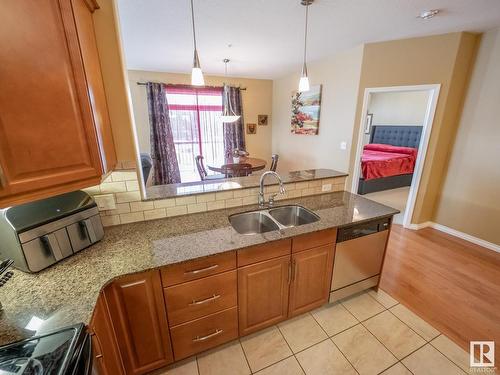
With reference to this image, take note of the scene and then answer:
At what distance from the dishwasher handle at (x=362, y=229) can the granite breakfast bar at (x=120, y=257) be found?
6 cm

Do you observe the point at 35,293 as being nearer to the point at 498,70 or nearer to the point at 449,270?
the point at 449,270

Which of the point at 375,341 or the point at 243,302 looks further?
the point at 375,341

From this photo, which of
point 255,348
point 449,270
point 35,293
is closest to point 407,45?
point 449,270

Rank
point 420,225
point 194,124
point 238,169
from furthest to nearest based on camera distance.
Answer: point 194,124 < point 238,169 < point 420,225

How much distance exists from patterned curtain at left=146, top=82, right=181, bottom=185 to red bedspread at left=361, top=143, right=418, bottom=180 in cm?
379

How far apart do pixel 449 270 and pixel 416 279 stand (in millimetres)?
459

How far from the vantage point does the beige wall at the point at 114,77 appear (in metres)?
1.24

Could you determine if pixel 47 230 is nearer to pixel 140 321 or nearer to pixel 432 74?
pixel 140 321

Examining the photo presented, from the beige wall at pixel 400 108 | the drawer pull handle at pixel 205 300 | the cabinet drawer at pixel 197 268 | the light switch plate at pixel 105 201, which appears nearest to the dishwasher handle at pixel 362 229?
the cabinet drawer at pixel 197 268

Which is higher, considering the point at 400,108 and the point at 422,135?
the point at 400,108

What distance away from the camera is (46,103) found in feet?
2.79

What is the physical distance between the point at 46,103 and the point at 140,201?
81 centimetres

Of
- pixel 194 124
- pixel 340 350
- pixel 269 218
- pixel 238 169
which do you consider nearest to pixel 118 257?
pixel 269 218

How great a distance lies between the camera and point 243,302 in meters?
1.45
